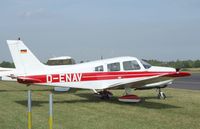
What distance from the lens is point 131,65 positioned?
16.2m

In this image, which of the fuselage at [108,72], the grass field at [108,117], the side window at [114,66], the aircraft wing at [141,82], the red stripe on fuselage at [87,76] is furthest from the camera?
the side window at [114,66]

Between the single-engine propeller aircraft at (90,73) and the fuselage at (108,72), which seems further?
the fuselage at (108,72)

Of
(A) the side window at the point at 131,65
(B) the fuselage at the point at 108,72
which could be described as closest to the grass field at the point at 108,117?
(B) the fuselage at the point at 108,72

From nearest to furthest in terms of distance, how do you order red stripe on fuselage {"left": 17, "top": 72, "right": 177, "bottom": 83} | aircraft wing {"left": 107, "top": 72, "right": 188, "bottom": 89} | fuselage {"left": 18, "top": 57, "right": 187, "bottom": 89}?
1. aircraft wing {"left": 107, "top": 72, "right": 188, "bottom": 89}
2. red stripe on fuselage {"left": 17, "top": 72, "right": 177, "bottom": 83}
3. fuselage {"left": 18, "top": 57, "right": 187, "bottom": 89}

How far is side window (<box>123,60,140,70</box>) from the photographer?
53.1 ft

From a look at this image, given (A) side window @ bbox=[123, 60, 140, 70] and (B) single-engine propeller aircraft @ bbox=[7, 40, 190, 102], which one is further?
(A) side window @ bbox=[123, 60, 140, 70]

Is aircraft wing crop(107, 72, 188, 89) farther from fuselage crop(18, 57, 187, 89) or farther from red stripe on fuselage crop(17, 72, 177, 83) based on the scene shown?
red stripe on fuselage crop(17, 72, 177, 83)

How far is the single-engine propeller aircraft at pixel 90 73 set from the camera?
15.3m

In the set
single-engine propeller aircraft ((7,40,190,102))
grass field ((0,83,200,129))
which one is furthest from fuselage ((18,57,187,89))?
grass field ((0,83,200,129))

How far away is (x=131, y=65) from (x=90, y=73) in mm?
1821

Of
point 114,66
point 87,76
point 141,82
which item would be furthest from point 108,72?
point 141,82

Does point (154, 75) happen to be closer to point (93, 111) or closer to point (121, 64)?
point (121, 64)

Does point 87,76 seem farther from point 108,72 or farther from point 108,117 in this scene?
point 108,117

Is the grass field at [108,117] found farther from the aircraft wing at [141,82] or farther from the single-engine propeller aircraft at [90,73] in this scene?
the single-engine propeller aircraft at [90,73]
